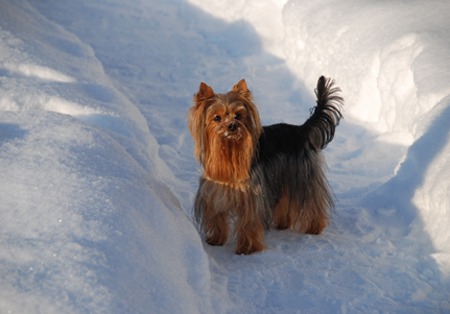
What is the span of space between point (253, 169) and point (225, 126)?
0.51 meters

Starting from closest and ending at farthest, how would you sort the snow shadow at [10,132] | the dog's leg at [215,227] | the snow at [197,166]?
1. the snow at [197,166]
2. the snow shadow at [10,132]
3. the dog's leg at [215,227]

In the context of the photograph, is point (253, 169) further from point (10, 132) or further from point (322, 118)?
point (10, 132)

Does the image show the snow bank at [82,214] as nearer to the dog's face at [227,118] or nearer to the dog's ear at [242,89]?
the dog's face at [227,118]

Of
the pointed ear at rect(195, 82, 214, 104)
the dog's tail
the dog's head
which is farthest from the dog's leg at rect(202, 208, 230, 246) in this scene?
the dog's tail

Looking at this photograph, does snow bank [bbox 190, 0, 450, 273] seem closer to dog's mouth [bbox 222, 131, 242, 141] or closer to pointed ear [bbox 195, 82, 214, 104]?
dog's mouth [bbox 222, 131, 242, 141]

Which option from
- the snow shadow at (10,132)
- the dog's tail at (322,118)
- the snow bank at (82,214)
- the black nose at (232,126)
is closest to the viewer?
the snow bank at (82,214)

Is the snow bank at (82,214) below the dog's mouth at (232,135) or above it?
below

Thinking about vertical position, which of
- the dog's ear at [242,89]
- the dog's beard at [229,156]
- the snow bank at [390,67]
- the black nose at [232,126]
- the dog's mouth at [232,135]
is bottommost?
the dog's beard at [229,156]

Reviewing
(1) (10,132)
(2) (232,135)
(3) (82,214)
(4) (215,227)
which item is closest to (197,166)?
(4) (215,227)

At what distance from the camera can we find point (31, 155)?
347 cm

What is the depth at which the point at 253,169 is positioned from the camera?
4445 millimetres

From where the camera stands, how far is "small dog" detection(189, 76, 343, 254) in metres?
4.19

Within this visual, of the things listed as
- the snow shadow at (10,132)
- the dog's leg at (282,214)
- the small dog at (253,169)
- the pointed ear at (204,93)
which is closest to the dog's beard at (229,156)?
the small dog at (253,169)

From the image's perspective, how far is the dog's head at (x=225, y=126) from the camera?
4129 mm
